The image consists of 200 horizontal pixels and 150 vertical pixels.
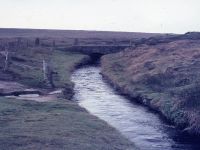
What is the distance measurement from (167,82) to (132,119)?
10.4 m

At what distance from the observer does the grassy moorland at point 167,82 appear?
26578mm

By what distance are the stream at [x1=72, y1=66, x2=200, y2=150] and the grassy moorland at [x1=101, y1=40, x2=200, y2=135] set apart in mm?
812

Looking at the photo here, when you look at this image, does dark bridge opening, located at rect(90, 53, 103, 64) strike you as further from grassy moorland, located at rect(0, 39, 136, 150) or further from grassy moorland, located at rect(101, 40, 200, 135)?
grassy moorland, located at rect(0, 39, 136, 150)

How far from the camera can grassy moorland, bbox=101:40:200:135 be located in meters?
26.6

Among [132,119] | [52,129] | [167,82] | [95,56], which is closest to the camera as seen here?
[52,129]

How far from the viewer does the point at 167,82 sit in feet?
123

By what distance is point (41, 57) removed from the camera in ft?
202

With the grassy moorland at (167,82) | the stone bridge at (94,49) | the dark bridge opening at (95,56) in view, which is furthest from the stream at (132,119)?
the stone bridge at (94,49)

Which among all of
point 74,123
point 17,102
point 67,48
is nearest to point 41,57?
point 67,48

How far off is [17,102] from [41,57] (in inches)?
1370

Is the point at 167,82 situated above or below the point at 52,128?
above

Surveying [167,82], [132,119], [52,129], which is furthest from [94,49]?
[52,129]

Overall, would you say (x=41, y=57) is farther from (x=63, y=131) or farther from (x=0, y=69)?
(x=63, y=131)

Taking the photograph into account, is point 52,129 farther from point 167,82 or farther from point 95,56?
point 95,56
